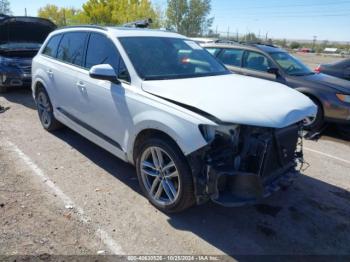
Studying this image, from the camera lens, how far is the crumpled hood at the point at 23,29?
31.4 ft

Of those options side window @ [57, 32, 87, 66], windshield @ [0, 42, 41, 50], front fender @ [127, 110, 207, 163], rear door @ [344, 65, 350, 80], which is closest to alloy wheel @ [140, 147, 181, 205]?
front fender @ [127, 110, 207, 163]

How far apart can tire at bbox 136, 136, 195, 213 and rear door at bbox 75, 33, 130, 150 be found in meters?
0.46

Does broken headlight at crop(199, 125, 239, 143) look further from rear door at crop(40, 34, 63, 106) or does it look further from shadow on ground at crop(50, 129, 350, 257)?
rear door at crop(40, 34, 63, 106)

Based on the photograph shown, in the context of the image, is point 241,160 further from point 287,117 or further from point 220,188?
point 287,117

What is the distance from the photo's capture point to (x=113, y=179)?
14.5 feet

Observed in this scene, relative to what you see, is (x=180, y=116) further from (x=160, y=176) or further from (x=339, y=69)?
(x=339, y=69)

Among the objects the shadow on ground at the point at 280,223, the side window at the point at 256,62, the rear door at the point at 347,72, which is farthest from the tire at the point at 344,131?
the rear door at the point at 347,72

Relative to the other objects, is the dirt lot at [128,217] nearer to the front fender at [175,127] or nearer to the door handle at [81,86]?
the front fender at [175,127]

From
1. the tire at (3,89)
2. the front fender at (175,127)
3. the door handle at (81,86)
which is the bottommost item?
the tire at (3,89)

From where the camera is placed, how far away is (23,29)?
33.4ft

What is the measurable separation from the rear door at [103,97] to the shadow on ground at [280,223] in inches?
28.8

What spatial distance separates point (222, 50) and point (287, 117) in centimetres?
561

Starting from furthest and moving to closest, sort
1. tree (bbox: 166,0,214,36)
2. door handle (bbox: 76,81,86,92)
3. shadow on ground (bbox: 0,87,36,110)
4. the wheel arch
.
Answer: tree (bbox: 166,0,214,36)
shadow on ground (bbox: 0,87,36,110)
door handle (bbox: 76,81,86,92)
the wheel arch

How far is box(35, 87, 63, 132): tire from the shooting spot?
5.82 meters
